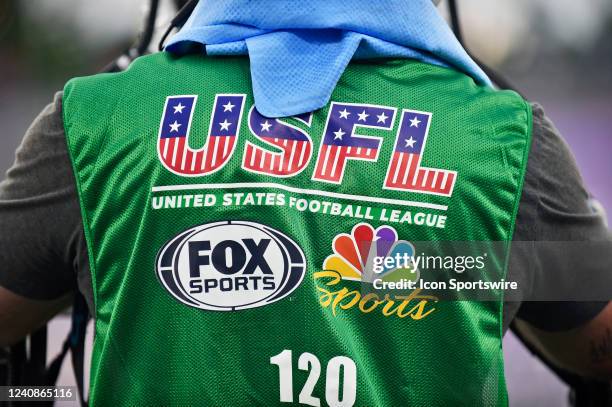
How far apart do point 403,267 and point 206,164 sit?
288mm

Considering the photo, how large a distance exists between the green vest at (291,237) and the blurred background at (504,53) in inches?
229

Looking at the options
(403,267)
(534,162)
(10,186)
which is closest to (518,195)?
(534,162)

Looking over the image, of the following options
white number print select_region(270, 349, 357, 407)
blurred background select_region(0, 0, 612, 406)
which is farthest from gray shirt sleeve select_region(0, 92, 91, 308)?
blurred background select_region(0, 0, 612, 406)

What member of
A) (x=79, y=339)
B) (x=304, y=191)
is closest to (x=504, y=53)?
(x=79, y=339)

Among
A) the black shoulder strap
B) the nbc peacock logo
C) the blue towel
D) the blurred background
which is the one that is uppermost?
the blue towel

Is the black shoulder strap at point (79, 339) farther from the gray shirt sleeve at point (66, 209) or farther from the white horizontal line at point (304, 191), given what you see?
the white horizontal line at point (304, 191)

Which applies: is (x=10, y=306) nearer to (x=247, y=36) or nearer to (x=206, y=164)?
(x=206, y=164)

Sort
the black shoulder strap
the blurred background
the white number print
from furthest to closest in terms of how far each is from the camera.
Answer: the blurred background, the black shoulder strap, the white number print

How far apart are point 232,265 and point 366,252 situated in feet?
0.57

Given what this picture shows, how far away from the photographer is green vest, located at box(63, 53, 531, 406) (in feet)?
3.87

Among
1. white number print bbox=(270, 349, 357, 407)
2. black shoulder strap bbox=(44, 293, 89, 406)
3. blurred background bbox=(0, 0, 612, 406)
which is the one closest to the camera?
white number print bbox=(270, 349, 357, 407)

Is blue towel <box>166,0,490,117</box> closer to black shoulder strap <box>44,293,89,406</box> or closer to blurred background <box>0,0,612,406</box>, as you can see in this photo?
black shoulder strap <box>44,293,89,406</box>

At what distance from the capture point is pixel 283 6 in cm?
123

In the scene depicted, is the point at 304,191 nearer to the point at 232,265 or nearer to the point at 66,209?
the point at 232,265
